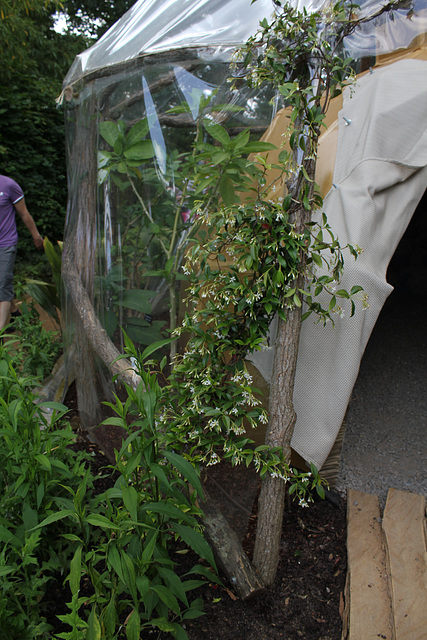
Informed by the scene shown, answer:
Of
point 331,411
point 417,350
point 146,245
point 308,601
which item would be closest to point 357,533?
point 308,601

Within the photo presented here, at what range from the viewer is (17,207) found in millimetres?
4391

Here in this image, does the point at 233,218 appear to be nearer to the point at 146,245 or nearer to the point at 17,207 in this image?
the point at 146,245

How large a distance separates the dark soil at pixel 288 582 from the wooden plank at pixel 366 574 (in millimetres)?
68

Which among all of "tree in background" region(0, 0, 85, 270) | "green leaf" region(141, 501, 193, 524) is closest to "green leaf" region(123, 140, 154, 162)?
"green leaf" region(141, 501, 193, 524)

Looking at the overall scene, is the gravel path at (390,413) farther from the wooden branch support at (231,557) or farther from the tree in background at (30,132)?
the tree in background at (30,132)

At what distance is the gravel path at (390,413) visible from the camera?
2.69 metres

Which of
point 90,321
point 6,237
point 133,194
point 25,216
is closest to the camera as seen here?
point 133,194

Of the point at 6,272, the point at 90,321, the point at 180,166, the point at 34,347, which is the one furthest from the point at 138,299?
the point at 6,272

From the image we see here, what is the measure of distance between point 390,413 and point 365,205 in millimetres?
1977

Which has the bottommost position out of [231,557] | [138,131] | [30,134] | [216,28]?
[231,557]

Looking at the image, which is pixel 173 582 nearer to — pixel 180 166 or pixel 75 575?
pixel 75 575

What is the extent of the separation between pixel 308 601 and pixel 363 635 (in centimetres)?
26

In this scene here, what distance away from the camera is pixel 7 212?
427 cm

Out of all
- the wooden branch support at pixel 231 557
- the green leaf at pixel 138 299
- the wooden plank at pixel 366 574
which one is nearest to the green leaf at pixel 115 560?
the wooden branch support at pixel 231 557
